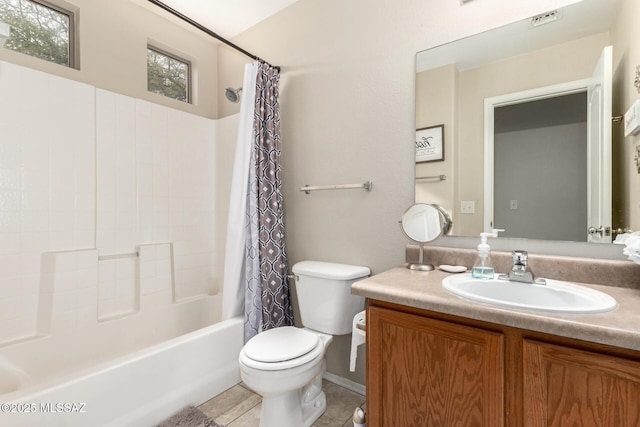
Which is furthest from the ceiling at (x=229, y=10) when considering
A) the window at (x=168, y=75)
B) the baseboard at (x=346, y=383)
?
the baseboard at (x=346, y=383)

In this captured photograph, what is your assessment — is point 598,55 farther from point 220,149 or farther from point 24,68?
point 24,68

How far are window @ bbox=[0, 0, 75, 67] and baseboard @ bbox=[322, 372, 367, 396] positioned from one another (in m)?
2.61

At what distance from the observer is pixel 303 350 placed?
140cm

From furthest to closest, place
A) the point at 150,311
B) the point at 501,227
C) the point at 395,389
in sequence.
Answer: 1. the point at 150,311
2. the point at 501,227
3. the point at 395,389

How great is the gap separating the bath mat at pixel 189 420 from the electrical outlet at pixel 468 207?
1600mm

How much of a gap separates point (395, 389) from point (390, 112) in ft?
4.35

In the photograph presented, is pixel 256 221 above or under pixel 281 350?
above

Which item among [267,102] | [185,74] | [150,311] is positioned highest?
[185,74]

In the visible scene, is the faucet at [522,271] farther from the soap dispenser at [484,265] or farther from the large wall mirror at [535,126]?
the large wall mirror at [535,126]

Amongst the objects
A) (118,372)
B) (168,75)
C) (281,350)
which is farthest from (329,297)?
(168,75)

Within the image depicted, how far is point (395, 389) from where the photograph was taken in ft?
3.51

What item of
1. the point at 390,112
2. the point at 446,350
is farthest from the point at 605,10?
the point at 446,350

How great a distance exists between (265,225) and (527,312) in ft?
4.83

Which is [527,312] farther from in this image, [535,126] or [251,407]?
[251,407]
